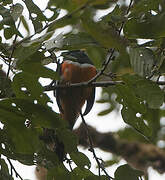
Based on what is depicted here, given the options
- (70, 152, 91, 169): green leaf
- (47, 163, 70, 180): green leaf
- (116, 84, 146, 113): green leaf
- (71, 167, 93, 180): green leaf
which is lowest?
(71, 167, 93, 180): green leaf

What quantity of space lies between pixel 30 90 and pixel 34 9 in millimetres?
509

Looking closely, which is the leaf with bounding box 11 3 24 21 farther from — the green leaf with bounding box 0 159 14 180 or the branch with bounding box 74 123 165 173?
the branch with bounding box 74 123 165 173

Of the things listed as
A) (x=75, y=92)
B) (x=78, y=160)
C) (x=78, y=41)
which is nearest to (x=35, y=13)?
(x=78, y=41)

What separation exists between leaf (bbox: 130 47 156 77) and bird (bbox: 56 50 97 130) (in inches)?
65.7

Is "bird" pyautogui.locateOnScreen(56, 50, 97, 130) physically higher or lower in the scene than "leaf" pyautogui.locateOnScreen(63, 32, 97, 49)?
lower

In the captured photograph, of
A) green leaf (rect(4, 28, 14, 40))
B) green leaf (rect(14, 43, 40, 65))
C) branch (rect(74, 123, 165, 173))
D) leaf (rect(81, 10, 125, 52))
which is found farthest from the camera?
branch (rect(74, 123, 165, 173))

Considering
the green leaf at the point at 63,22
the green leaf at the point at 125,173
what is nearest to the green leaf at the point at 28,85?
the green leaf at the point at 63,22

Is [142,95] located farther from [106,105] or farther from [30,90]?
[106,105]

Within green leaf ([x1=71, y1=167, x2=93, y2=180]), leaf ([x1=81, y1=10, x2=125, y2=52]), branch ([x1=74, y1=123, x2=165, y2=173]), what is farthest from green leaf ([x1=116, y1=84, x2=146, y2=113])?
branch ([x1=74, y1=123, x2=165, y2=173])

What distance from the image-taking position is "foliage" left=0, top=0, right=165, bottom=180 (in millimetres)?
1330

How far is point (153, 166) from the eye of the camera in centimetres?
400

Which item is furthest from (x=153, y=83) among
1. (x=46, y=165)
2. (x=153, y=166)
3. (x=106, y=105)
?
(x=153, y=166)

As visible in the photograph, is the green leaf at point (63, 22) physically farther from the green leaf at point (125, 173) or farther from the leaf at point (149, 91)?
the green leaf at point (125, 173)

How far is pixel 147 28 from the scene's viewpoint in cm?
137
